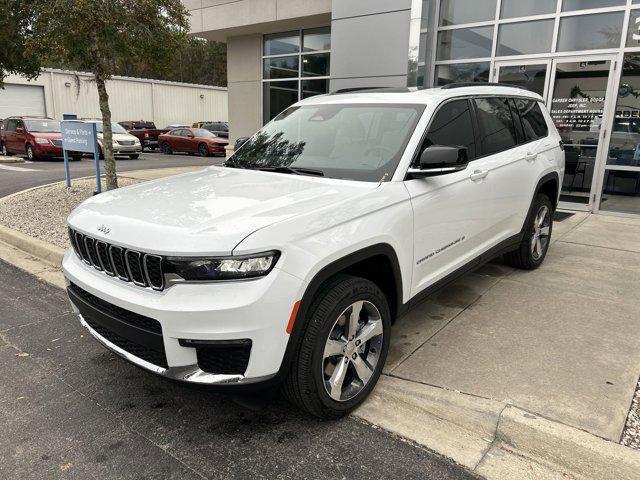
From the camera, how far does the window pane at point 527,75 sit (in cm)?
891

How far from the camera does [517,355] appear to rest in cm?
348

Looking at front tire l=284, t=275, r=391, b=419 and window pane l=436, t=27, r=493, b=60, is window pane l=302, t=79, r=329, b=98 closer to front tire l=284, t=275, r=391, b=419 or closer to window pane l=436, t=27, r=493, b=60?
window pane l=436, t=27, r=493, b=60

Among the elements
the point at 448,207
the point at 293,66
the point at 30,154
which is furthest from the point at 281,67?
the point at 448,207

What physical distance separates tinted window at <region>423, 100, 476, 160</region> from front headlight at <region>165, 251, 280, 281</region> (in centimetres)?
162

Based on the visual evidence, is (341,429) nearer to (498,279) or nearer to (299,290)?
(299,290)

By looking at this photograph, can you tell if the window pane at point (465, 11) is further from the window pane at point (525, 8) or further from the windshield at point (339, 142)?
the windshield at point (339, 142)

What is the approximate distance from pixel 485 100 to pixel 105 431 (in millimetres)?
3783

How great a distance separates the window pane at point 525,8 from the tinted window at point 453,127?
6.18 m

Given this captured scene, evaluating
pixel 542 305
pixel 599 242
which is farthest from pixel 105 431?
pixel 599 242

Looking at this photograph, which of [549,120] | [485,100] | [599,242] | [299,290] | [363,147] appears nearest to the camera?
[299,290]

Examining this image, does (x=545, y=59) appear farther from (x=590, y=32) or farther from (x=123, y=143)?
(x=123, y=143)

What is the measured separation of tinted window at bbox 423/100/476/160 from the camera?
3533 millimetres

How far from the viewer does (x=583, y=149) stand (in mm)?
8750

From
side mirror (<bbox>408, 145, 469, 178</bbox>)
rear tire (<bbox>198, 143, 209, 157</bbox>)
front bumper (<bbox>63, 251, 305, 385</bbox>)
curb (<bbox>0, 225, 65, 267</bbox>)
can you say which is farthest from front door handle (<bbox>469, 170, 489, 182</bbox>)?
rear tire (<bbox>198, 143, 209, 157</bbox>)
